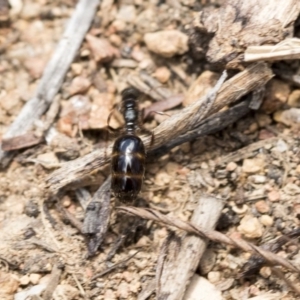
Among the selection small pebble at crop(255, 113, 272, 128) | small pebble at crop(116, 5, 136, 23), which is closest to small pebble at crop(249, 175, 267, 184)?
small pebble at crop(255, 113, 272, 128)

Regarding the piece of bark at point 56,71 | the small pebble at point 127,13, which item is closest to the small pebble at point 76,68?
the piece of bark at point 56,71

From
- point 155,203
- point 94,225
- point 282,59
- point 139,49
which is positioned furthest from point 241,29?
point 94,225

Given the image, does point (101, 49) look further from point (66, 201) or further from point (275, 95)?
point (275, 95)

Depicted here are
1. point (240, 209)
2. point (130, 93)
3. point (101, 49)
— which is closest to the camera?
point (240, 209)

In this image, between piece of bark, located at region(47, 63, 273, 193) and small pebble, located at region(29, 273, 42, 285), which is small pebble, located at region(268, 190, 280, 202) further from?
small pebble, located at region(29, 273, 42, 285)

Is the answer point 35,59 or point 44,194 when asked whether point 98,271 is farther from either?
point 35,59

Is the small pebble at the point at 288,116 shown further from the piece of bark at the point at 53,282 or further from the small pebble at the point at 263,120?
the piece of bark at the point at 53,282

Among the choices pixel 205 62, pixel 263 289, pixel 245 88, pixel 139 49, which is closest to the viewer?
pixel 263 289

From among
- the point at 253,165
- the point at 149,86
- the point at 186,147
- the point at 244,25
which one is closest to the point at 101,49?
the point at 149,86
